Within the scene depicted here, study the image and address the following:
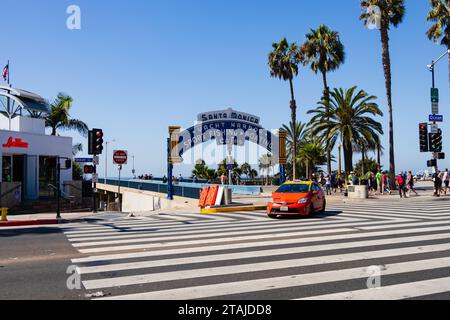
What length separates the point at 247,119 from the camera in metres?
29.2

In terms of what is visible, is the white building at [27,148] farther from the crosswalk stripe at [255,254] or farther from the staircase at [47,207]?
the crosswalk stripe at [255,254]

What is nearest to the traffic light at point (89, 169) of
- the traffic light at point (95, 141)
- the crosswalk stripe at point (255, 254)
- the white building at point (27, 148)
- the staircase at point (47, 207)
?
the traffic light at point (95, 141)

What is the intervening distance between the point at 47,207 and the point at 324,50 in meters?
32.8

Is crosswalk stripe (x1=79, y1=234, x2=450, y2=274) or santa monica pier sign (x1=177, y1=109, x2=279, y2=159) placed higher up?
santa monica pier sign (x1=177, y1=109, x2=279, y2=159)

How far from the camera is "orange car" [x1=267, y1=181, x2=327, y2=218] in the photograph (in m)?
15.2

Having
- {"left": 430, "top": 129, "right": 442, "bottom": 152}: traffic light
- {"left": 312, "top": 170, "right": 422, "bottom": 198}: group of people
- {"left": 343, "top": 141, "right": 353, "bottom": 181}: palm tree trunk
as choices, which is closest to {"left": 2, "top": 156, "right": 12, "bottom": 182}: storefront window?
{"left": 312, "top": 170, "right": 422, "bottom": 198}: group of people

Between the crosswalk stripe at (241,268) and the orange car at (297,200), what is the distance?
6.66 m

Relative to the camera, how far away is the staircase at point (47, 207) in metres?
21.7

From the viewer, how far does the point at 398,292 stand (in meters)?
5.53

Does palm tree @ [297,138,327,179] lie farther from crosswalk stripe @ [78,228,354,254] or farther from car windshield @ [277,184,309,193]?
crosswalk stripe @ [78,228,354,254]

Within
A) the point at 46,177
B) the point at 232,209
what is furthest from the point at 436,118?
the point at 46,177

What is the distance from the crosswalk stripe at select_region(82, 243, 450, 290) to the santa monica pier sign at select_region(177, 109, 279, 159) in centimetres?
2031
